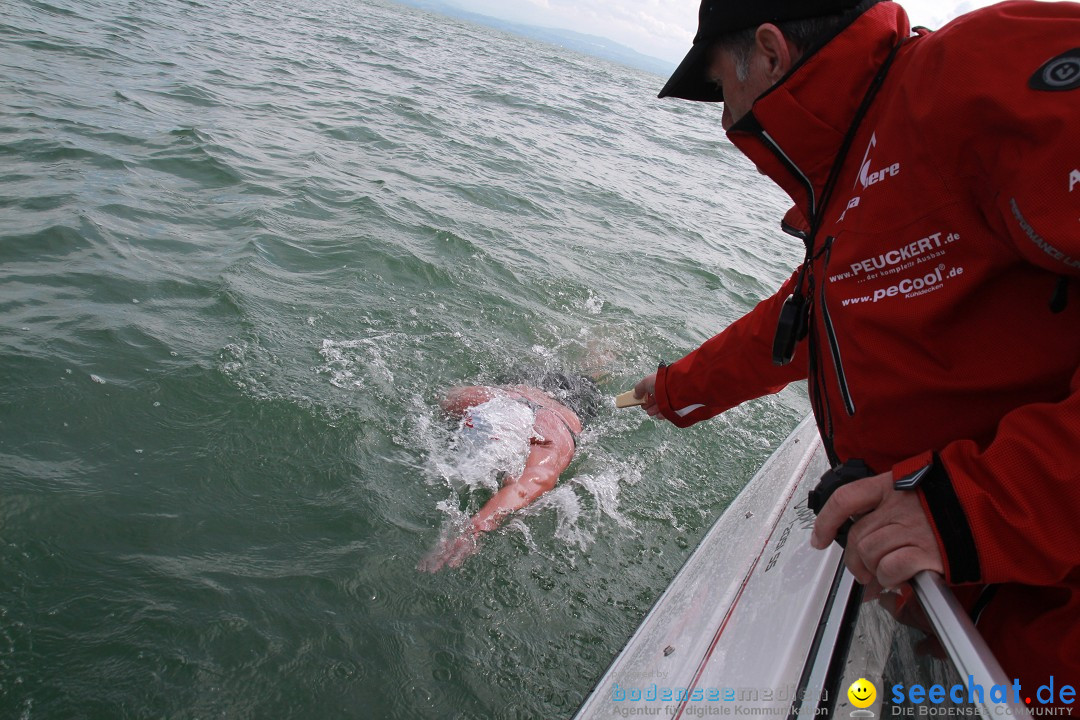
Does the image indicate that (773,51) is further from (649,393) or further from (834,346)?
(649,393)

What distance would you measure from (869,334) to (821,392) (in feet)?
1.12

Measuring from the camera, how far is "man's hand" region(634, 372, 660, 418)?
3.08m

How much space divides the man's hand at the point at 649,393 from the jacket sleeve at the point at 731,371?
1.6 inches

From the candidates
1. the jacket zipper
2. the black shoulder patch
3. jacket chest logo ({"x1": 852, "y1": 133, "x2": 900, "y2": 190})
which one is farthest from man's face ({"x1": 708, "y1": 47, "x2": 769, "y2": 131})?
the black shoulder patch

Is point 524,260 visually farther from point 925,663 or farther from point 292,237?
point 925,663

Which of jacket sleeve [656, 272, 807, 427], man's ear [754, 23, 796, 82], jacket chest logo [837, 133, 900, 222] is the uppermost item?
man's ear [754, 23, 796, 82]

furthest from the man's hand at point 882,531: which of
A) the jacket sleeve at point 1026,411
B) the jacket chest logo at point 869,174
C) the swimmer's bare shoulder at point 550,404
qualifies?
the swimmer's bare shoulder at point 550,404

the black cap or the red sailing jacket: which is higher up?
the black cap

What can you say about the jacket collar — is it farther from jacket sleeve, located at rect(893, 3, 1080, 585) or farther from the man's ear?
jacket sleeve, located at rect(893, 3, 1080, 585)

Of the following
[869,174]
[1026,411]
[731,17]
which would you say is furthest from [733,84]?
[1026,411]

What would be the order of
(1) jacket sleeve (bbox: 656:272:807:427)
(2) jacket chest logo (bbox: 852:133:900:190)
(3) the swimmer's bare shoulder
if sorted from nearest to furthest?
(2) jacket chest logo (bbox: 852:133:900:190)
(1) jacket sleeve (bbox: 656:272:807:427)
(3) the swimmer's bare shoulder

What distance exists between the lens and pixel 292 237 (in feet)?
21.0

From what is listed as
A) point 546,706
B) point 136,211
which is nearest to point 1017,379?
point 546,706

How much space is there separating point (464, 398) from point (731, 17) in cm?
335
